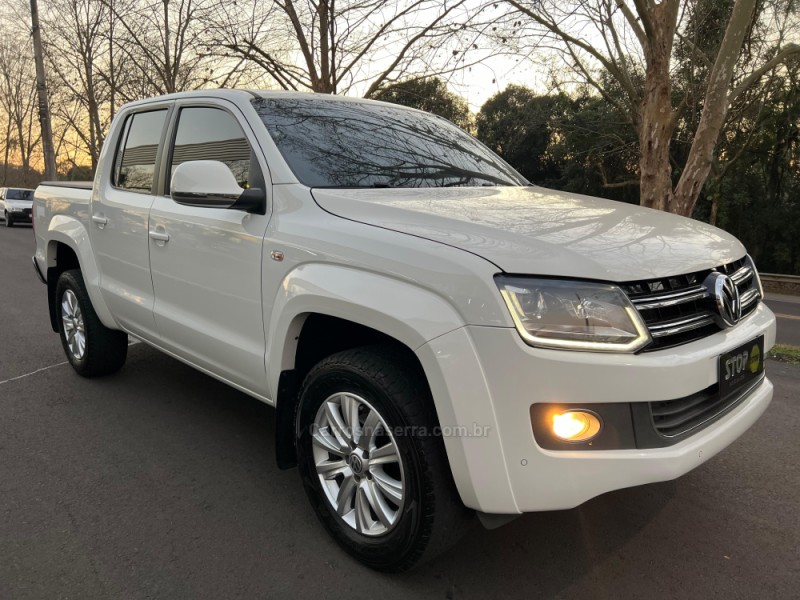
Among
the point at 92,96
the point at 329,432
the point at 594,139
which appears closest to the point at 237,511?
the point at 329,432

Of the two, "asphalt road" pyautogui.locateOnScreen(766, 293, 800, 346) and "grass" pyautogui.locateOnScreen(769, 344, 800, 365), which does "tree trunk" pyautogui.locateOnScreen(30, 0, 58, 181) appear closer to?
"asphalt road" pyautogui.locateOnScreen(766, 293, 800, 346)

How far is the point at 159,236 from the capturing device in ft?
10.8

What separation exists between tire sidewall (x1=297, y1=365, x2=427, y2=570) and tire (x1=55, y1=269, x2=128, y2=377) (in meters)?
2.41

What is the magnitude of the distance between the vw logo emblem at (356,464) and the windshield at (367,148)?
1152 millimetres

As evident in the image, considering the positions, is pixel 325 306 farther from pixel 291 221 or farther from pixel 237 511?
pixel 237 511

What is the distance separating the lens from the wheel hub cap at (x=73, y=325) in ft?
14.4

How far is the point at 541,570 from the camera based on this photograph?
2.35 metres

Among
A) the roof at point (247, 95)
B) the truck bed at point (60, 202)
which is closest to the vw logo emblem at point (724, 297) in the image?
the roof at point (247, 95)

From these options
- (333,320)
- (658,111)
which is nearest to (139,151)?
(333,320)

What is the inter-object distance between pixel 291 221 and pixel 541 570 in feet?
5.58

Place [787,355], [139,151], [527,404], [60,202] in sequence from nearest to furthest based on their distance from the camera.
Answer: [527,404], [139,151], [60,202], [787,355]

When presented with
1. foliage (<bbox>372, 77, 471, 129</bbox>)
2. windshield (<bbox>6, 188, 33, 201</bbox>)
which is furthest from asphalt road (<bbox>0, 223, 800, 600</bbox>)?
windshield (<bbox>6, 188, 33, 201</bbox>)

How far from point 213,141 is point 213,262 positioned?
70cm

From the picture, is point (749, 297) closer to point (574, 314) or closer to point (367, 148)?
point (574, 314)
